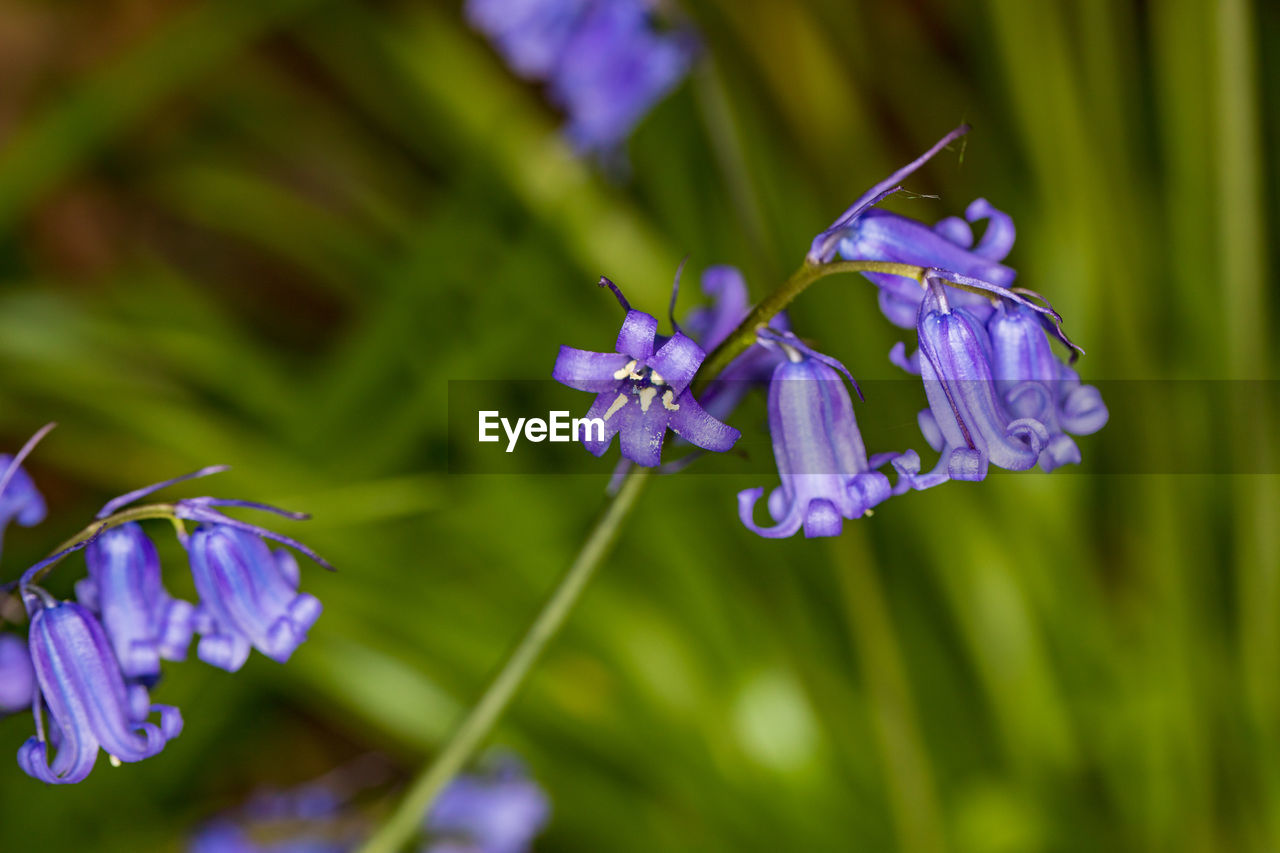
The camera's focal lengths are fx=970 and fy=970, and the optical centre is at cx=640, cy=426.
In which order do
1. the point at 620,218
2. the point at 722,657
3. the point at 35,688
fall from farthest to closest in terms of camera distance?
the point at 620,218, the point at 722,657, the point at 35,688

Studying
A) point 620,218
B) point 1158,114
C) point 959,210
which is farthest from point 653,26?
point 1158,114

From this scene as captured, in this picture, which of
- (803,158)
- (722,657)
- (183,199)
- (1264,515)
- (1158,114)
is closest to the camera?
(1264,515)

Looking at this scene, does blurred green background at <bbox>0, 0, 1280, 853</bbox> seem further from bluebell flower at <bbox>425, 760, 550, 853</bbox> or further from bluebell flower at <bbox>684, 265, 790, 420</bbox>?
bluebell flower at <bbox>684, 265, 790, 420</bbox>

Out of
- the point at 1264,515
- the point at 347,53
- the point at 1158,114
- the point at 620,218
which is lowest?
the point at 1264,515

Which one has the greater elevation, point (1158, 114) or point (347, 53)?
point (347, 53)

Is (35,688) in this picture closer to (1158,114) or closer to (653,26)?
(653,26)

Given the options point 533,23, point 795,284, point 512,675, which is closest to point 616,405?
point 795,284

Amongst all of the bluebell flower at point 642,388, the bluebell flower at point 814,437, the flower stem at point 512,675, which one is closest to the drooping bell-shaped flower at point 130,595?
the flower stem at point 512,675
